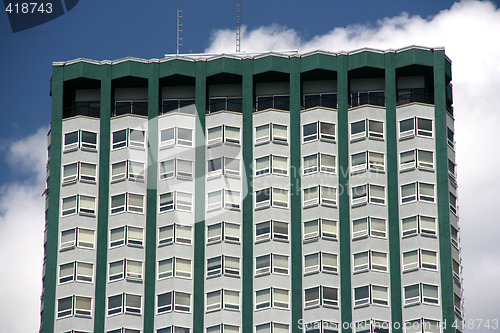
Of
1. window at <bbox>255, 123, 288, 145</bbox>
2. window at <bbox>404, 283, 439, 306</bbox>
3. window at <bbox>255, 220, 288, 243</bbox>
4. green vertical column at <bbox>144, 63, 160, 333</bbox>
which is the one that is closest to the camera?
window at <bbox>404, 283, 439, 306</bbox>

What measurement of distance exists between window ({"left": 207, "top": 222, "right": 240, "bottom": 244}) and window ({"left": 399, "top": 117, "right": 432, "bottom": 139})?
18.5 meters

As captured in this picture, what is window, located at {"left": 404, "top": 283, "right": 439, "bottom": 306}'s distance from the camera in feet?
423

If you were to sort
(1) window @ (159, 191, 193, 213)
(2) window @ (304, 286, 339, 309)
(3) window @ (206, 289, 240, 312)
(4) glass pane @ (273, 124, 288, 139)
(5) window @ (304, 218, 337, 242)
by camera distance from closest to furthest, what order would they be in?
(2) window @ (304, 286, 339, 309) → (3) window @ (206, 289, 240, 312) → (5) window @ (304, 218, 337, 242) → (1) window @ (159, 191, 193, 213) → (4) glass pane @ (273, 124, 288, 139)

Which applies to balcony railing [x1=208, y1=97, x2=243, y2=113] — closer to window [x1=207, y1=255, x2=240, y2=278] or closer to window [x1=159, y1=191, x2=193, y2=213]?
window [x1=159, y1=191, x2=193, y2=213]

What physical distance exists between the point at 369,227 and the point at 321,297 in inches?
324

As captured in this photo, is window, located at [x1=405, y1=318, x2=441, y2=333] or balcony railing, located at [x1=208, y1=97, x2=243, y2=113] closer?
window, located at [x1=405, y1=318, x2=441, y2=333]

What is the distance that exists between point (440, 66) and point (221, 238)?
27542 mm

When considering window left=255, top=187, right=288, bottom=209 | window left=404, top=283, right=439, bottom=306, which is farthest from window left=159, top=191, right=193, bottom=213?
window left=404, top=283, right=439, bottom=306

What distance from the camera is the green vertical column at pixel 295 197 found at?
130875 millimetres

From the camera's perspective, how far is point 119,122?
14000cm

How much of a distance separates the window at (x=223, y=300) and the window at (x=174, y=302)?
81.3 inches

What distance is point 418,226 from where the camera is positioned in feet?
433

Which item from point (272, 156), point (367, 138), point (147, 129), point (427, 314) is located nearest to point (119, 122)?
point (147, 129)

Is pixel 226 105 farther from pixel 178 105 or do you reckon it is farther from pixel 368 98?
pixel 368 98
